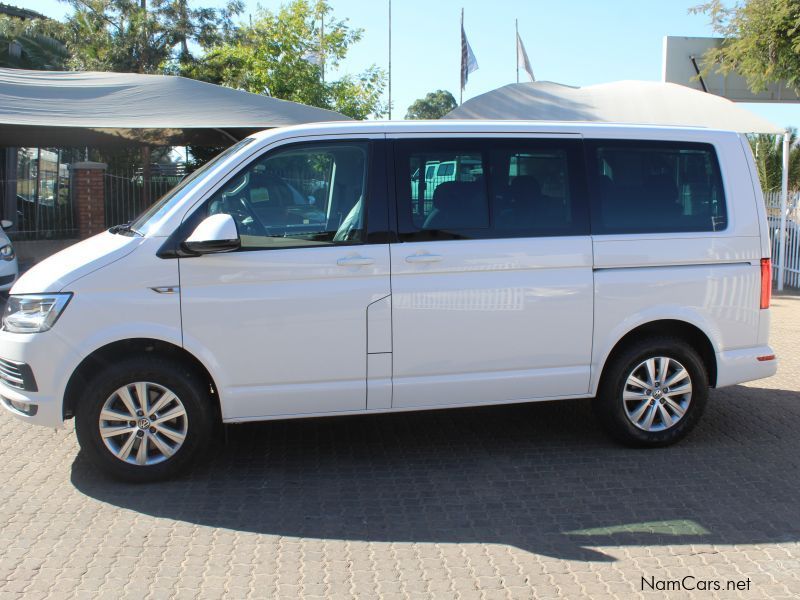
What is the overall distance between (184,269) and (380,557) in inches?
79.4

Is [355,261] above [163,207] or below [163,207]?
below

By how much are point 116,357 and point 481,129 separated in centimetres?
271

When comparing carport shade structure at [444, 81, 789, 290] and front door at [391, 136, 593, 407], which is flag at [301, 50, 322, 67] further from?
front door at [391, 136, 593, 407]

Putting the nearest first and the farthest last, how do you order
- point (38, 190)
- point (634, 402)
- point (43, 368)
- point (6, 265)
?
1. point (43, 368)
2. point (634, 402)
3. point (6, 265)
4. point (38, 190)

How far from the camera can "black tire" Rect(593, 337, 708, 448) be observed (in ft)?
18.4

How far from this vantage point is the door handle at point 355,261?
5.04m

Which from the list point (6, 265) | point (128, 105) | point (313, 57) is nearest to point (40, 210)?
point (313, 57)

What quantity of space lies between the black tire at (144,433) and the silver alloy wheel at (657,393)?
9.20 feet

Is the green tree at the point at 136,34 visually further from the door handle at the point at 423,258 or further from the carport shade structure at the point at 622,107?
the door handle at the point at 423,258

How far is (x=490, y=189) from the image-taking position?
17.7 ft

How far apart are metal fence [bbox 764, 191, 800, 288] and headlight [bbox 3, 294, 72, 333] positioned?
1304cm

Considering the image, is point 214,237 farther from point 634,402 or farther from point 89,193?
point 89,193

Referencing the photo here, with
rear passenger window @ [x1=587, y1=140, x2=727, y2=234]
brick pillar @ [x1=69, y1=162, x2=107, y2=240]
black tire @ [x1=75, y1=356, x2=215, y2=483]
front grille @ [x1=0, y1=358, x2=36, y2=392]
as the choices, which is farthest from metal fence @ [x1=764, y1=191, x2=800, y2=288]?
front grille @ [x1=0, y1=358, x2=36, y2=392]

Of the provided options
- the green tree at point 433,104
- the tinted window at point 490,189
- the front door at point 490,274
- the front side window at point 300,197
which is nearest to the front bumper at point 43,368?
the front side window at point 300,197
